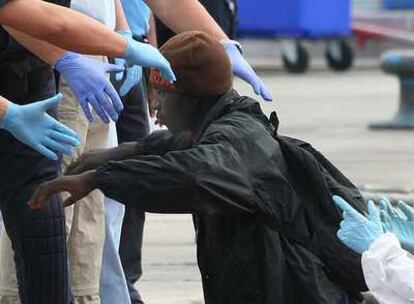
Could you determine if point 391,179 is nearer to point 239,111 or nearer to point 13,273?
point 13,273

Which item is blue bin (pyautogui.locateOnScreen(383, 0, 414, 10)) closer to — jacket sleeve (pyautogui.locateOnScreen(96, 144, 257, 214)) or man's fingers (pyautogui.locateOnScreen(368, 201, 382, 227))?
man's fingers (pyautogui.locateOnScreen(368, 201, 382, 227))

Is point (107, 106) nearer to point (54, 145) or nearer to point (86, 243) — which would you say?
point (54, 145)

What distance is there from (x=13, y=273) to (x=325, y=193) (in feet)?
4.74

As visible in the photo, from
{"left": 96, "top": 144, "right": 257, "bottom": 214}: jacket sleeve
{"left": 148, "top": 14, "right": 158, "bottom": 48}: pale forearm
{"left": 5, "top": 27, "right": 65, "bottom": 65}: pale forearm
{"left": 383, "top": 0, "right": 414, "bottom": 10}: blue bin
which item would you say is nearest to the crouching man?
{"left": 96, "top": 144, "right": 257, "bottom": 214}: jacket sleeve

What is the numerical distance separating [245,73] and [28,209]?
91 cm

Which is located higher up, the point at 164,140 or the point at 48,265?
the point at 164,140

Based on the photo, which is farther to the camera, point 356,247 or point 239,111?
point 239,111

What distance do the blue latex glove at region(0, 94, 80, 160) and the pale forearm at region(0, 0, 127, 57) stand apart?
0.17 m

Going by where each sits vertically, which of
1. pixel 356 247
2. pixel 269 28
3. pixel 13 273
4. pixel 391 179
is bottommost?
pixel 269 28

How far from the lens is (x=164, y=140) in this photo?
421 cm

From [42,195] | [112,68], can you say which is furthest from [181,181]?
[112,68]

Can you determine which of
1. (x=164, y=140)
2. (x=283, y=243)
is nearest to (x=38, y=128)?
(x=164, y=140)

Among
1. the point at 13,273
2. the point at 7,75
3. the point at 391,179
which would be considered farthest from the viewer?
the point at 391,179

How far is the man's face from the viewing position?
4129mm
